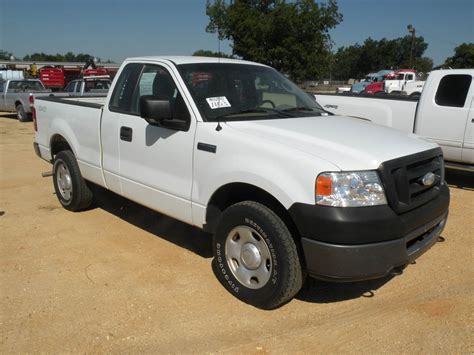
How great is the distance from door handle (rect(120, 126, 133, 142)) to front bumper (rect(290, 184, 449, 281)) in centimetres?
205

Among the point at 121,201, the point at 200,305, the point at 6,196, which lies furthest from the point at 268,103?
the point at 6,196

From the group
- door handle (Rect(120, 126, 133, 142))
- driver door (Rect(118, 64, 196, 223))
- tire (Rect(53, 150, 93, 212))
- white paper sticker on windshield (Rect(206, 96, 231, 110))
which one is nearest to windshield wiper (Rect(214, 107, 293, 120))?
A: white paper sticker on windshield (Rect(206, 96, 231, 110))

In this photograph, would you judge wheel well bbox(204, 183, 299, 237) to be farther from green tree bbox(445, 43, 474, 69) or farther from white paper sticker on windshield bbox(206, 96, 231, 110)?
green tree bbox(445, 43, 474, 69)

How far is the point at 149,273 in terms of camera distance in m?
4.15

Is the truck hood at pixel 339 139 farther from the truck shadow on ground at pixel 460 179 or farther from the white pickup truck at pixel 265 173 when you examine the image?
the truck shadow on ground at pixel 460 179

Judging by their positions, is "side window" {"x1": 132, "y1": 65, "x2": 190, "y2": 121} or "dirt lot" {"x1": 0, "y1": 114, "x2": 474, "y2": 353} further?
"side window" {"x1": 132, "y1": 65, "x2": 190, "y2": 121}

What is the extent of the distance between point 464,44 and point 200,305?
100 metres

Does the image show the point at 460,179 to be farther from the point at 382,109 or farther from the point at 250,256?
the point at 250,256

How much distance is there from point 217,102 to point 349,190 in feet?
4.85

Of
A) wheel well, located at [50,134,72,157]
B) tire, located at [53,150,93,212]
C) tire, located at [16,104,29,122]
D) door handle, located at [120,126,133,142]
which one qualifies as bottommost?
tire, located at [16,104,29,122]

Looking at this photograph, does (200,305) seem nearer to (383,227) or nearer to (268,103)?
(383,227)

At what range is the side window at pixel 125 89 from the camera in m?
4.64

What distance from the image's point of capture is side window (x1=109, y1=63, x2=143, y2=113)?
15.2ft

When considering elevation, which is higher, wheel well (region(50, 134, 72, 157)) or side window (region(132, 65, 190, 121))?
side window (region(132, 65, 190, 121))
